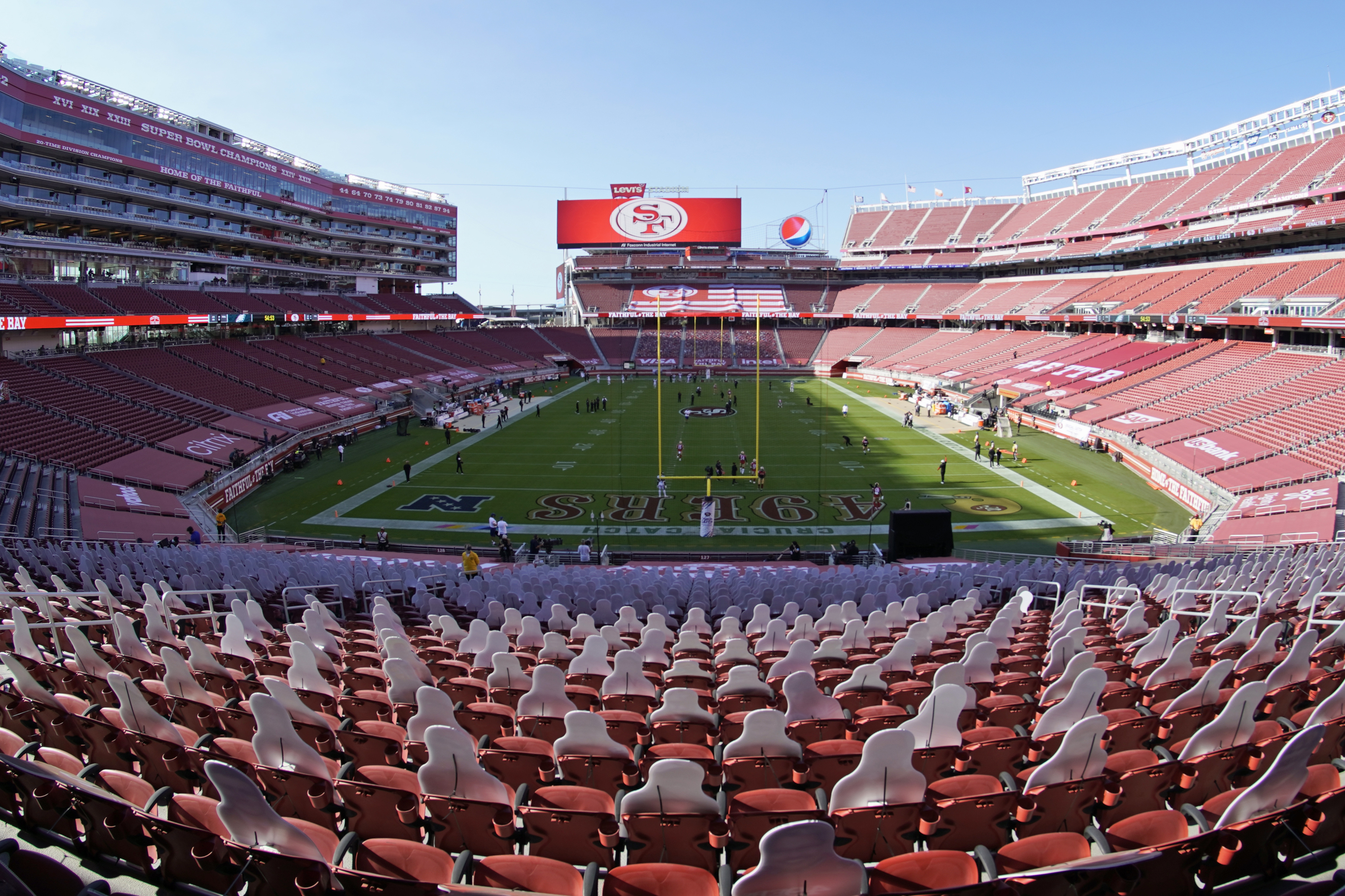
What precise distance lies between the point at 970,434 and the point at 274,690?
39140mm

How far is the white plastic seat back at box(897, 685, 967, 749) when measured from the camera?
17.5 ft

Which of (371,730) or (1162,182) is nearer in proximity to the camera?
(371,730)

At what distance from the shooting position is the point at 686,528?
24.5 metres

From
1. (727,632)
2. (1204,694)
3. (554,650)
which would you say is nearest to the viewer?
(1204,694)

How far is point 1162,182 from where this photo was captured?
62.2 metres

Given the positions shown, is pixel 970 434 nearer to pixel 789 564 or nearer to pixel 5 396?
pixel 789 564

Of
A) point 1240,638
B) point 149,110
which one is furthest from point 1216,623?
point 149,110

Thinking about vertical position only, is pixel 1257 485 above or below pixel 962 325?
below

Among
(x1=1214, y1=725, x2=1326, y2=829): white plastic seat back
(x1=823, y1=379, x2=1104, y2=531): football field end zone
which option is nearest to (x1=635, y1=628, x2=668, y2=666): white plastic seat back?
(x1=1214, y1=725, x2=1326, y2=829): white plastic seat back

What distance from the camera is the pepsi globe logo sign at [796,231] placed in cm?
9288

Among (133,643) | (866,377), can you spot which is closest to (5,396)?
(133,643)

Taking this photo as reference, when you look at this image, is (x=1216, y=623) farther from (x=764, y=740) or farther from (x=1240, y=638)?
(x=764, y=740)

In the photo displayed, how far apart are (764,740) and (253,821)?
311 cm

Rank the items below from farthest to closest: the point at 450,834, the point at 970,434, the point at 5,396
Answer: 1. the point at 970,434
2. the point at 5,396
3. the point at 450,834
